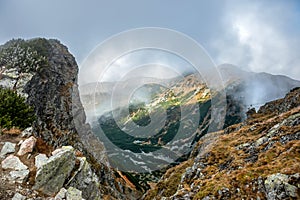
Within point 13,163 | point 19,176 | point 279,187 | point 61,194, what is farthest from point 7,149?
point 279,187

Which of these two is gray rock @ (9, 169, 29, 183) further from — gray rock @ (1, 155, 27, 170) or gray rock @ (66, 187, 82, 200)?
gray rock @ (66, 187, 82, 200)

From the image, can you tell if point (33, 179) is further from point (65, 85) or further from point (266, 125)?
point (65, 85)

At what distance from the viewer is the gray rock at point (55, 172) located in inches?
707

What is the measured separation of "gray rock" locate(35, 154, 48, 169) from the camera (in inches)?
757

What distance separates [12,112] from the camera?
25344mm

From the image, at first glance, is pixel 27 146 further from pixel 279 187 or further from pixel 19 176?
pixel 279 187

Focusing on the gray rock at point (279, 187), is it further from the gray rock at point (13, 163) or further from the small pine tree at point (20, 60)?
the small pine tree at point (20, 60)

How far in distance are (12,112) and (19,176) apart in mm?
9901

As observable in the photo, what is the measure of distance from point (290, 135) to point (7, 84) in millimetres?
42515

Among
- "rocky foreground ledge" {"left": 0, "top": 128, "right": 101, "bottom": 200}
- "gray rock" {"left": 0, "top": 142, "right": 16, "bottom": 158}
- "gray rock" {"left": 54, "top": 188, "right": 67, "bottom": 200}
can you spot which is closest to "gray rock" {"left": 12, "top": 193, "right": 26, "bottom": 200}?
"rocky foreground ledge" {"left": 0, "top": 128, "right": 101, "bottom": 200}

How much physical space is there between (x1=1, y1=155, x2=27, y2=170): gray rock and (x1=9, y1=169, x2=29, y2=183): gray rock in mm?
516

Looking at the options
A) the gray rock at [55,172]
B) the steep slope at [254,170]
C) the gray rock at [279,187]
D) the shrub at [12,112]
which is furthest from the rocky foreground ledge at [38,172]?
the gray rock at [279,187]

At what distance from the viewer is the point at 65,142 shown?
171 feet

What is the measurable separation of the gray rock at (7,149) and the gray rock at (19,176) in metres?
2.66
